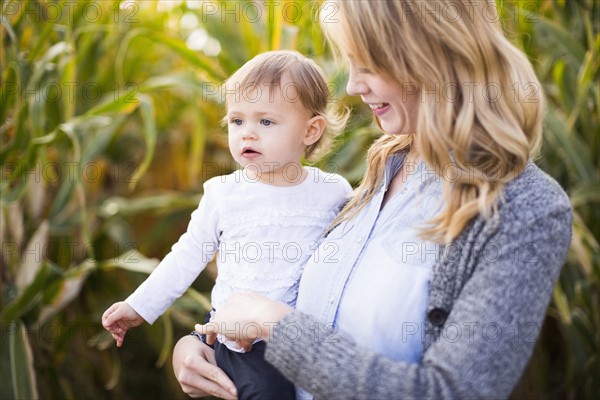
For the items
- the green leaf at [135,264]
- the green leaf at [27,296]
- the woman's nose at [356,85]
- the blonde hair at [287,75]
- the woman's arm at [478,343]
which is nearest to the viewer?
the woman's arm at [478,343]

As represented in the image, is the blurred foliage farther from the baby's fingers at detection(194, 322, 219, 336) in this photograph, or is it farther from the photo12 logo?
the baby's fingers at detection(194, 322, 219, 336)

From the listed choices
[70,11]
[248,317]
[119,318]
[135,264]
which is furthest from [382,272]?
[70,11]

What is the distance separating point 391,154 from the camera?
113cm

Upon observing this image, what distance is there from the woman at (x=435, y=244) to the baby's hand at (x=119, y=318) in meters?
0.16

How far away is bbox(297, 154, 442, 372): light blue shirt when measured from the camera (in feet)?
3.06

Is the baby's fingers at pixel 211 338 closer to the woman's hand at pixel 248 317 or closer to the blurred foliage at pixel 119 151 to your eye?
the woman's hand at pixel 248 317

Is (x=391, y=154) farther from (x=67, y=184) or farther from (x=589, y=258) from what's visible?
(x=67, y=184)

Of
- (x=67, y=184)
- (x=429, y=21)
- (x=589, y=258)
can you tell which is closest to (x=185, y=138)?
(x=67, y=184)

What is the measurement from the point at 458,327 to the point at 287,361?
0.68 ft

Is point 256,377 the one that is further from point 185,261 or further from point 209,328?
point 185,261

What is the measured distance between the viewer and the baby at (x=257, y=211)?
1095 mm

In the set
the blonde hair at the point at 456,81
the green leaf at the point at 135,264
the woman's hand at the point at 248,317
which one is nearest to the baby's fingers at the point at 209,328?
the woman's hand at the point at 248,317

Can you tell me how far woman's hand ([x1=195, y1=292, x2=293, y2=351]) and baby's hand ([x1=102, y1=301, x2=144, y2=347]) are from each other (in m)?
0.16

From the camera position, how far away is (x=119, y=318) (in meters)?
1.11
